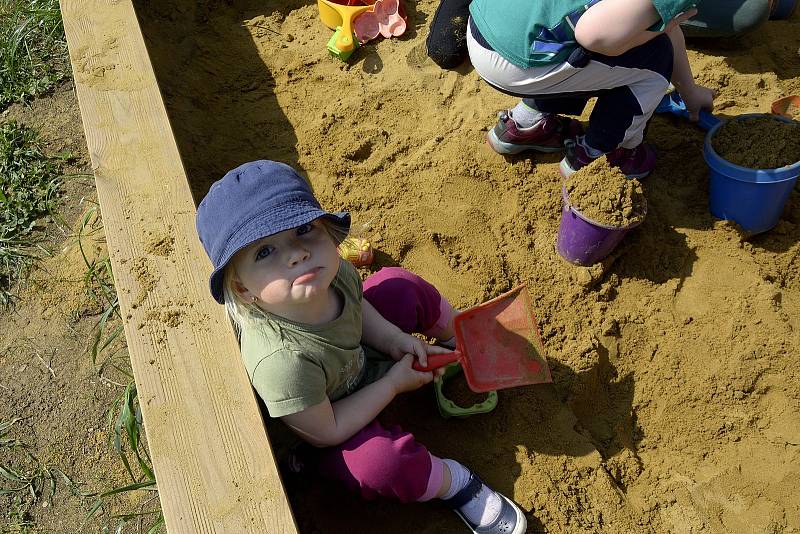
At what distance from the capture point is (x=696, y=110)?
2.77 metres

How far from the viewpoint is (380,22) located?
3.33m

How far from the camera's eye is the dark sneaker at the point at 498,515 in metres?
1.92

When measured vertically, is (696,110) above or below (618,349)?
above

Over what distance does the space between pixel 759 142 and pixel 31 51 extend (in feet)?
10.2

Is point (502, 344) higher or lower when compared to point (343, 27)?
lower

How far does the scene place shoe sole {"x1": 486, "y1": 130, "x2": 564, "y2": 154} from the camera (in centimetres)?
277

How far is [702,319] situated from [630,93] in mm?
812

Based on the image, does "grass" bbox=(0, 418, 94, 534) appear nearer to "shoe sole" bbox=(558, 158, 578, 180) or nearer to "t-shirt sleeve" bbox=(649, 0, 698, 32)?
"shoe sole" bbox=(558, 158, 578, 180)

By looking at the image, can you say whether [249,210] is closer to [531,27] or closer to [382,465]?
[382,465]

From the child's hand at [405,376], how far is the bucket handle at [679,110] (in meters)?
1.59

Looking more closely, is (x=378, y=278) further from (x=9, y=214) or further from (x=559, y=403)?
(x=9, y=214)

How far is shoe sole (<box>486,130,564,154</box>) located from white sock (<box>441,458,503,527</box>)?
52.6 inches

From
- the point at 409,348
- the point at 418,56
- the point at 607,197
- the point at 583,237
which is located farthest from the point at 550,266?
the point at 418,56

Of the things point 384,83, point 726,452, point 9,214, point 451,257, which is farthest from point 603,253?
point 9,214
